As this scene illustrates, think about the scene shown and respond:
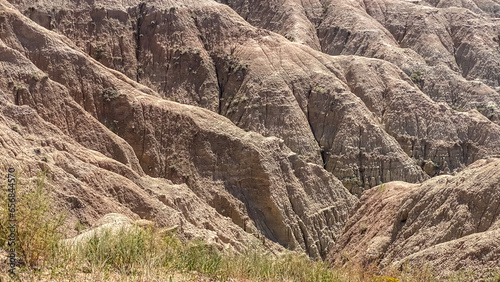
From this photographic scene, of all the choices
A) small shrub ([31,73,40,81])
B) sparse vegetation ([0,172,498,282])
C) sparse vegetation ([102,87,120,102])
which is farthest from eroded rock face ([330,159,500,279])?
sparse vegetation ([102,87,120,102])

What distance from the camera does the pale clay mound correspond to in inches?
814

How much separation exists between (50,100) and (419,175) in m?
33.3

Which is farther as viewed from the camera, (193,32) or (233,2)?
(233,2)

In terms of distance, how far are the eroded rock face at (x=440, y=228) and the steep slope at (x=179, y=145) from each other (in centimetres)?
958

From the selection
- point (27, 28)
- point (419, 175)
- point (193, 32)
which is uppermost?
point (27, 28)

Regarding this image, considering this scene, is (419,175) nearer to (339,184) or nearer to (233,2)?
(339,184)

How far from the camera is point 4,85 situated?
29.2m

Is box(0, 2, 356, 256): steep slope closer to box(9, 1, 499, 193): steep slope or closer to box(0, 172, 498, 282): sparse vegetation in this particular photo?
box(9, 1, 499, 193): steep slope

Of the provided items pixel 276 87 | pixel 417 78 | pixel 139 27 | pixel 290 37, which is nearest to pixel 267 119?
pixel 276 87

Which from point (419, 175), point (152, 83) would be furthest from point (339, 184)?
point (152, 83)

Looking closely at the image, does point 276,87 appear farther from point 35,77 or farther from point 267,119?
point 35,77

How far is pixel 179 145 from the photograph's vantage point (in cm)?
3644

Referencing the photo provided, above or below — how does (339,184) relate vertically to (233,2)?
below

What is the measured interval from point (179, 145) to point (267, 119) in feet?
43.3
